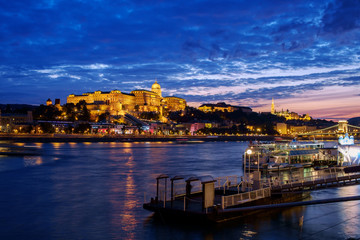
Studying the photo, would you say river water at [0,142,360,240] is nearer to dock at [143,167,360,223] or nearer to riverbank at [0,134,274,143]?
dock at [143,167,360,223]

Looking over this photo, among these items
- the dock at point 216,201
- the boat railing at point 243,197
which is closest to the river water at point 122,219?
the dock at point 216,201

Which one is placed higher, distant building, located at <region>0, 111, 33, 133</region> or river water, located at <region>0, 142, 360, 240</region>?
distant building, located at <region>0, 111, 33, 133</region>

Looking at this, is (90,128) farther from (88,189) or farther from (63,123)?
(88,189)

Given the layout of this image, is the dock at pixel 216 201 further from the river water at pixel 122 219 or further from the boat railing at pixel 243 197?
the river water at pixel 122 219

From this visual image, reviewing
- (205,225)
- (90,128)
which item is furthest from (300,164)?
(90,128)

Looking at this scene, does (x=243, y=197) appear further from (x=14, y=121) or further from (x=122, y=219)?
(x=14, y=121)

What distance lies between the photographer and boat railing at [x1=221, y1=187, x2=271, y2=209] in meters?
→ 15.4

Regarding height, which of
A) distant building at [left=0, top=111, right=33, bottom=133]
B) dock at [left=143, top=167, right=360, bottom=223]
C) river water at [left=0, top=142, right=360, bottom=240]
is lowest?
river water at [left=0, top=142, right=360, bottom=240]

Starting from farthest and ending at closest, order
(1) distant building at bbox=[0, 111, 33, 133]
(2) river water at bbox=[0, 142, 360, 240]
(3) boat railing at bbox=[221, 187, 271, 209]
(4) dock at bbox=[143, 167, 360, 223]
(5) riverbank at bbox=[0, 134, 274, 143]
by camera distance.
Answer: (1) distant building at bbox=[0, 111, 33, 133] < (5) riverbank at bbox=[0, 134, 274, 143] < (3) boat railing at bbox=[221, 187, 271, 209] < (4) dock at bbox=[143, 167, 360, 223] < (2) river water at bbox=[0, 142, 360, 240]

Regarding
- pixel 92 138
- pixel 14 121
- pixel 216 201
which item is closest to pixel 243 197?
pixel 216 201

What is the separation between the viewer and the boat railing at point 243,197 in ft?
50.4

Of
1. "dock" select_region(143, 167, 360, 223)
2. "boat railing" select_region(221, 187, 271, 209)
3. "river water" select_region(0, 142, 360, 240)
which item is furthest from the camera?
"boat railing" select_region(221, 187, 271, 209)

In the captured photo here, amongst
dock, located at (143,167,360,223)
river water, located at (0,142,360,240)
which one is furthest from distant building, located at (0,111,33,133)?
dock, located at (143,167,360,223)

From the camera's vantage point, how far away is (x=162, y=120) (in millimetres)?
189250
